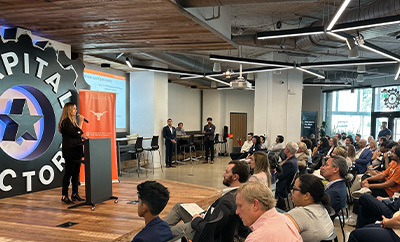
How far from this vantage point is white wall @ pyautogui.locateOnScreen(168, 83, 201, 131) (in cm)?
1536

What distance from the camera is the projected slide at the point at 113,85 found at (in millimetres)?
10641

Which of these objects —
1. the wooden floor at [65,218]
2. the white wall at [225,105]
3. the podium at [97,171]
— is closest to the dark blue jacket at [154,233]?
the wooden floor at [65,218]

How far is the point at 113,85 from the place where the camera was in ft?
38.2

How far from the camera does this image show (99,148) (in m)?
4.70

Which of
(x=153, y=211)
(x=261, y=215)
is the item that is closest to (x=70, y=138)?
(x=153, y=211)

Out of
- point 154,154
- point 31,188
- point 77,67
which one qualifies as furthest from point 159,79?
point 31,188

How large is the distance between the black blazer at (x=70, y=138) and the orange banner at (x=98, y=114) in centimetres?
161

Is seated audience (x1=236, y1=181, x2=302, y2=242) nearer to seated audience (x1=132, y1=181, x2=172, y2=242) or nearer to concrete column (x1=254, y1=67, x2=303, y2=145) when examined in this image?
seated audience (x1=132, y1=181, x2=172, y2=242)

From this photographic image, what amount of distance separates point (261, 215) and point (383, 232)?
1.49m

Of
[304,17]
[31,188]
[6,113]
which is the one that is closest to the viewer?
[6,113]

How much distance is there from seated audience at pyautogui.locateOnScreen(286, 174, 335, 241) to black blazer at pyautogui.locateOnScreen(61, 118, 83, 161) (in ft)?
10.7

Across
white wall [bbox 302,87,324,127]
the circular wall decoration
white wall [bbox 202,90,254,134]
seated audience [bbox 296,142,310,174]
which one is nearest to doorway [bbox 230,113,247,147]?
white wall [bbox 202,90,254,134]

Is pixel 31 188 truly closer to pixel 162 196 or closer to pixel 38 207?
pixel 38 207

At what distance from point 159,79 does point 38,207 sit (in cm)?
811
